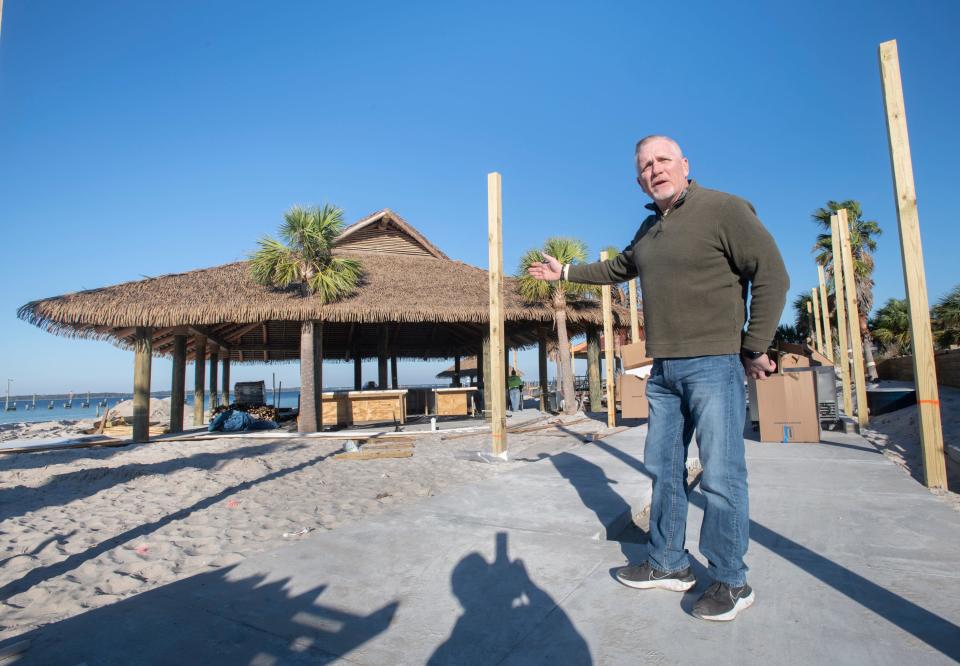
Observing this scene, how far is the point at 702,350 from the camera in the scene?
181 cm

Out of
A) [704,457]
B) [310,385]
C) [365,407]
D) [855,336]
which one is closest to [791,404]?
[855,336]

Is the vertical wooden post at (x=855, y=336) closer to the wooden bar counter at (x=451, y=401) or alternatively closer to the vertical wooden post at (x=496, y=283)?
the vertical wooden post at (x=496, y=283)

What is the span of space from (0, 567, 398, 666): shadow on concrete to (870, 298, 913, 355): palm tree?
1130 inches

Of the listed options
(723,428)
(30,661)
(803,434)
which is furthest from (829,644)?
(803,434)

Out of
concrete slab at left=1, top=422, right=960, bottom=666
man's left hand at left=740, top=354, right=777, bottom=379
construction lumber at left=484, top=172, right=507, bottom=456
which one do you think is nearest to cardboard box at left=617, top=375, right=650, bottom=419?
construction lumber at left=484, top=172, right=507, bottom=456

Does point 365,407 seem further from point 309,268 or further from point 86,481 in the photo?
point 86,481

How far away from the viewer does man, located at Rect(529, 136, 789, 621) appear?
A: 1743 millimetres

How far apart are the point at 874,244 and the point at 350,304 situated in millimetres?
25845

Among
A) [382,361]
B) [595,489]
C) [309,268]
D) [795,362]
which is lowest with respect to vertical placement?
[595,489]

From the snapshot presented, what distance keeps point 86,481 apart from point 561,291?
1047cm

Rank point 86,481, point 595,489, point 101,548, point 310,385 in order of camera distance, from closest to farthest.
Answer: point 101,548 < point 595,489 < point 86,481 < point 310,385

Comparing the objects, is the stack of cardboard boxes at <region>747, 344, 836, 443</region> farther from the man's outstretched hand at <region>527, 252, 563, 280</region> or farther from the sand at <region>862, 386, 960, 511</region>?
the man's outstretched hand at <region>527, 252, 563, 280</region>

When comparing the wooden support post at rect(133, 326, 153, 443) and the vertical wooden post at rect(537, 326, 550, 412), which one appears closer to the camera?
the wooden support post at rect(133, 326, 153, 443)

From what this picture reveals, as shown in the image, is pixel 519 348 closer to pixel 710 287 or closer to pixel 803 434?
pixel 803 434
